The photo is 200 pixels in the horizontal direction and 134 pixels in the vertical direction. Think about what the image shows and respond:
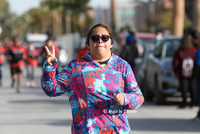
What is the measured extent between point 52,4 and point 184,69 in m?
47.2

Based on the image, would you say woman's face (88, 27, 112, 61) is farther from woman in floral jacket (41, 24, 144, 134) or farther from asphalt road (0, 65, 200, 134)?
asphalt road (0, 65, 200, 134)

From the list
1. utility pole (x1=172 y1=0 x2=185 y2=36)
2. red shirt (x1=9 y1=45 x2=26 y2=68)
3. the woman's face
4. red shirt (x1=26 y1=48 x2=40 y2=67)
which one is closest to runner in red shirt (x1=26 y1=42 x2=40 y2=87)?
red shirt (x1=26 y1=48 x2=40 y2=67)

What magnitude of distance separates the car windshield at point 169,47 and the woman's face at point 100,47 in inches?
390

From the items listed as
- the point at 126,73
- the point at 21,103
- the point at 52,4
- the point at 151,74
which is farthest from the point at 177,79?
the point at 52,4

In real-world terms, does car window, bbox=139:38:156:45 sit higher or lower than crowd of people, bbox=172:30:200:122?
lower

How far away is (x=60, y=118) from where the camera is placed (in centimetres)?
1143

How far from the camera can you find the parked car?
1350 cm

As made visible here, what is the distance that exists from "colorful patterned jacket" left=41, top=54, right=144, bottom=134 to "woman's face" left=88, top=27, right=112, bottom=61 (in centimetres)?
7

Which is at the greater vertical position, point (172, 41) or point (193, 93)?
point (172, 41)

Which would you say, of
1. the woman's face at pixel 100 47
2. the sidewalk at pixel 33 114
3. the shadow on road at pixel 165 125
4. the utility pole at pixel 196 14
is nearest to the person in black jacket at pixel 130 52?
the sidewalk at pixel 33 114

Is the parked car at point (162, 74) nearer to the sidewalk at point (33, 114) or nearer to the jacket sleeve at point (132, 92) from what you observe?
the sidewalk at point (33, 114)

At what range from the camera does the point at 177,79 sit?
13.5m

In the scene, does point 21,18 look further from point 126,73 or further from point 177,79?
point 126,73

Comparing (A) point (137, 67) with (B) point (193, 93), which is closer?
(B) point (193, 93)
